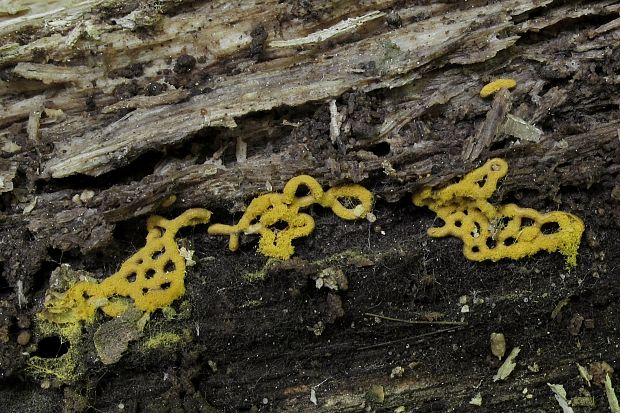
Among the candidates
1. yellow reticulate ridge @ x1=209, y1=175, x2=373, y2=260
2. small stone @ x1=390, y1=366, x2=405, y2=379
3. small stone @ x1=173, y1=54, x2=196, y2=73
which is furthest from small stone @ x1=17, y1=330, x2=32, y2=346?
small stone @ x1=390, y1=366, x2=405, y2=379

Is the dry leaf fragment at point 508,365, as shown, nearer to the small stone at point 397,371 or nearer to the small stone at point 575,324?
the small stone at point 575,324

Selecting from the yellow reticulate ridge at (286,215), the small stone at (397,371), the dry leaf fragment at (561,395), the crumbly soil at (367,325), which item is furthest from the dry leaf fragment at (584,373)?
the yellow reticulate ridge at (286,215)

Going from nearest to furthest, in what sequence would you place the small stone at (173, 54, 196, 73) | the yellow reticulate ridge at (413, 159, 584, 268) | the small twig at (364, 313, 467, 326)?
the yellow reticulate ridge at (413, 159, 584, 268) → the small twig at (364, 313, 467, 326) → the small stone at (173, 54, 196, 73)

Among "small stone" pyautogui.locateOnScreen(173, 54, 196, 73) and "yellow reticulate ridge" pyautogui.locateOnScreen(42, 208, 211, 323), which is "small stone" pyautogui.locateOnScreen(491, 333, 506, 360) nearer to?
"yellow reticulate ridge" pyautogui.locateOnScreen(42, 208, 211, 323)

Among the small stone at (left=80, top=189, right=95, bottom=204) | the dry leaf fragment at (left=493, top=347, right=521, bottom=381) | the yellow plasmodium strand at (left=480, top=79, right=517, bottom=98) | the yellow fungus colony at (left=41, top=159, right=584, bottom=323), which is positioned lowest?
the dry leaf fragment at (left=493, top=347, right=521, bottom=381)

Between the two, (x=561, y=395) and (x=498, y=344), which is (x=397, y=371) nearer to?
(x=498, y=344)

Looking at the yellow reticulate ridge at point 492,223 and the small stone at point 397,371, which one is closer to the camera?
the yellow reticulate ridge at point 492,223

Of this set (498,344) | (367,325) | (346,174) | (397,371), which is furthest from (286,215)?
(498,344)
